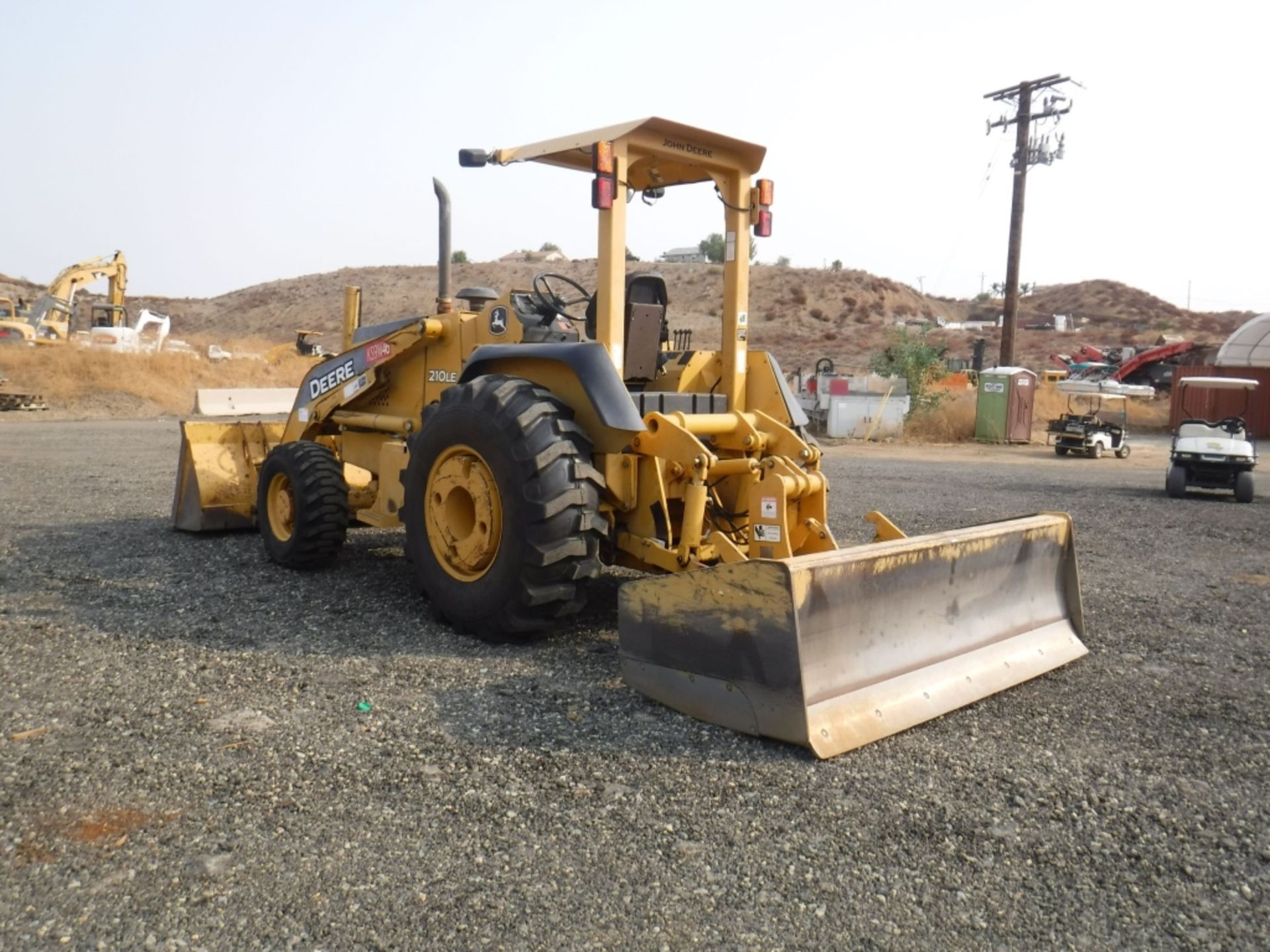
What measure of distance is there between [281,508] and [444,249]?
6.82ft

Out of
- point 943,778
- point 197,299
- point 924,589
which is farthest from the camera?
point 197,299

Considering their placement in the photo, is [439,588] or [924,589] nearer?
[924,589]

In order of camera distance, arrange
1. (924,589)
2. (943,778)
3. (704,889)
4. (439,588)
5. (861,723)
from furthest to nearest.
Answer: (439,588) < (924,589) < (861,723) < (943,778) < (704,889)

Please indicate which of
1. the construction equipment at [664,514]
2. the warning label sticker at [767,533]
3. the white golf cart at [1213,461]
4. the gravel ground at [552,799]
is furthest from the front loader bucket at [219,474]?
the white golf cart at [1213,461]

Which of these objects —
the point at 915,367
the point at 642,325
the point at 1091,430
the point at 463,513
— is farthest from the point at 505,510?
the point at 915,367

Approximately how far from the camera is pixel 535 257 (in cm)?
7650

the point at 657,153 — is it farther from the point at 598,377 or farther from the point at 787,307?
the point at 787,307

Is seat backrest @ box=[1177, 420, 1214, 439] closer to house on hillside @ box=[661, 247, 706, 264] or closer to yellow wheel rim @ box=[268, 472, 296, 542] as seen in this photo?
yellow wheel rim @ box=[268, 472, 296, 542]

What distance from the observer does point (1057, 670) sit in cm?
496

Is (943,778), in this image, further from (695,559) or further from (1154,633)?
(1154,633)

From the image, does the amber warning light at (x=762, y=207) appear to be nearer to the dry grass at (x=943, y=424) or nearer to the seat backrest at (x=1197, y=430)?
the seat backrest at (x=1197, y=430)

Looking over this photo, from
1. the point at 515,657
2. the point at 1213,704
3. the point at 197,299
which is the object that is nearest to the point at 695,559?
the point at 515,657

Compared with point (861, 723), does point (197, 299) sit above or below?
above

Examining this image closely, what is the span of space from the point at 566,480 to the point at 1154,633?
138 inches
